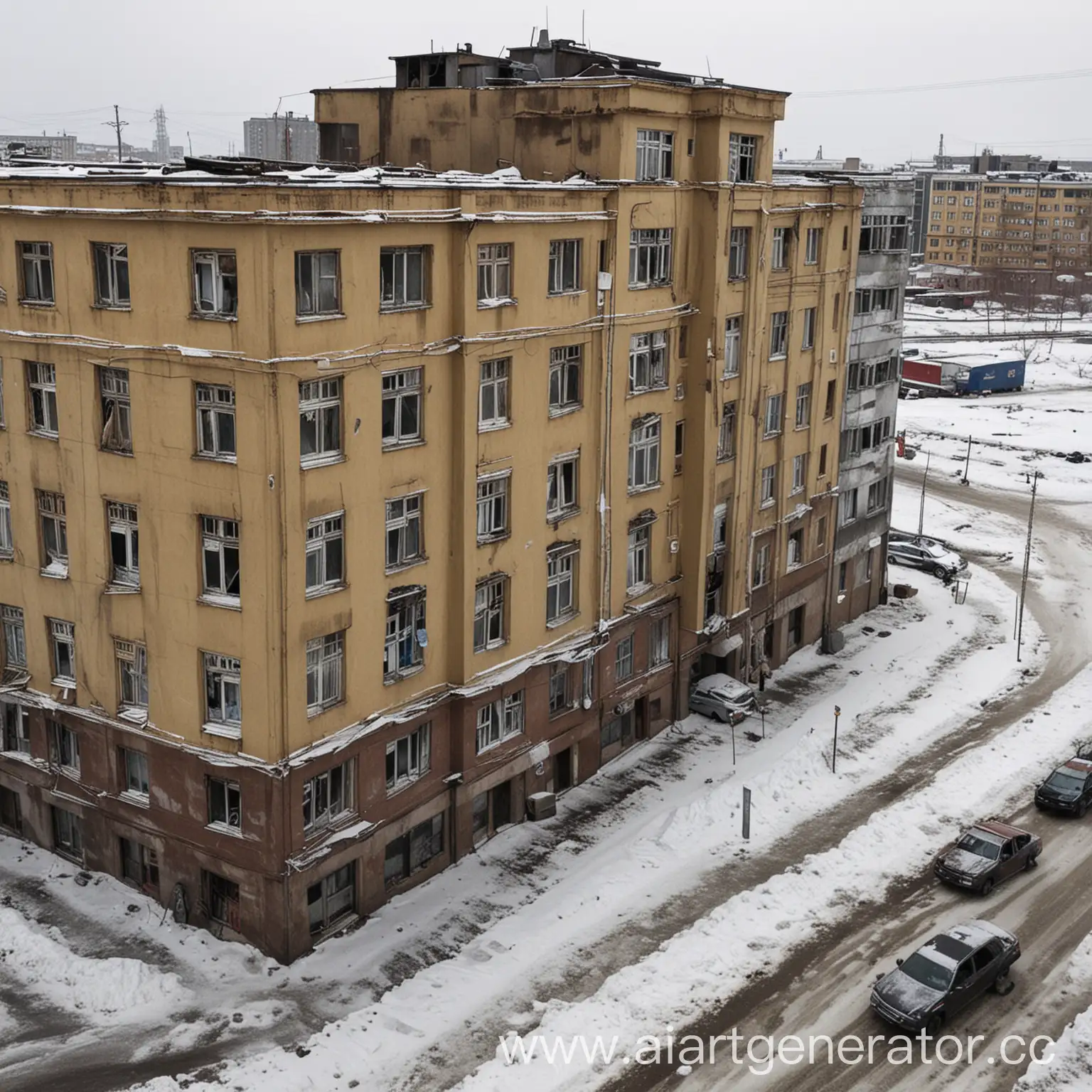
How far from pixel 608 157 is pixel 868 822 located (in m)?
23.0

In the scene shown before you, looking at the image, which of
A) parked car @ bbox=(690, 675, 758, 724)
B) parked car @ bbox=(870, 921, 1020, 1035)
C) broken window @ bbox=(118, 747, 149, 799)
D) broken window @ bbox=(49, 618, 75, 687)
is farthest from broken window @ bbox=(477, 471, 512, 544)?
parked car @ bbox=(870, 921, 1020, 1035)

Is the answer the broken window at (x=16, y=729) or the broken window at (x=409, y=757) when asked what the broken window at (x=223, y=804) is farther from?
the broken window at (x=16, y=729)

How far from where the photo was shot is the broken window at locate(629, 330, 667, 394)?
134 ft

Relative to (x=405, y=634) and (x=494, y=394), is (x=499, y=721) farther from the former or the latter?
(x=494, y=394)

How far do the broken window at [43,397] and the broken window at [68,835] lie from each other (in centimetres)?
1157

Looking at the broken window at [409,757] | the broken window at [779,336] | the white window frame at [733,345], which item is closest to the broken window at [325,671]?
the broken window at [409,757]

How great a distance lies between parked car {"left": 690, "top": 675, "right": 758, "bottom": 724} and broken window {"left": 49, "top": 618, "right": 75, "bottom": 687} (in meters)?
23.5

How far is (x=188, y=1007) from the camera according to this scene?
3038 cm

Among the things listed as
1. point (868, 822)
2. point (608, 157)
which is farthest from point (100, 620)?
point (868, 822)

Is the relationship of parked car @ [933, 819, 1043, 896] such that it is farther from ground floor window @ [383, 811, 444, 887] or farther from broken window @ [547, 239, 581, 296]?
broken window @ [547, 239, 581, 296]

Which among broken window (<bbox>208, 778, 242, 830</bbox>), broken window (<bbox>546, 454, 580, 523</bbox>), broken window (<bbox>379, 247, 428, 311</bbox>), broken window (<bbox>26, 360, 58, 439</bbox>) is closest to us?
broken window (<bbox>379, 247, 428, 311</bbox>)

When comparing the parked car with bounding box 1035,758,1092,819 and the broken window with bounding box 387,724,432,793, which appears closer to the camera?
the broken window with bounding box 387,724,432,793

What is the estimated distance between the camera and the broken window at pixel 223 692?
31.0 metres

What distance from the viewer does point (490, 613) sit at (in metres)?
36.5
